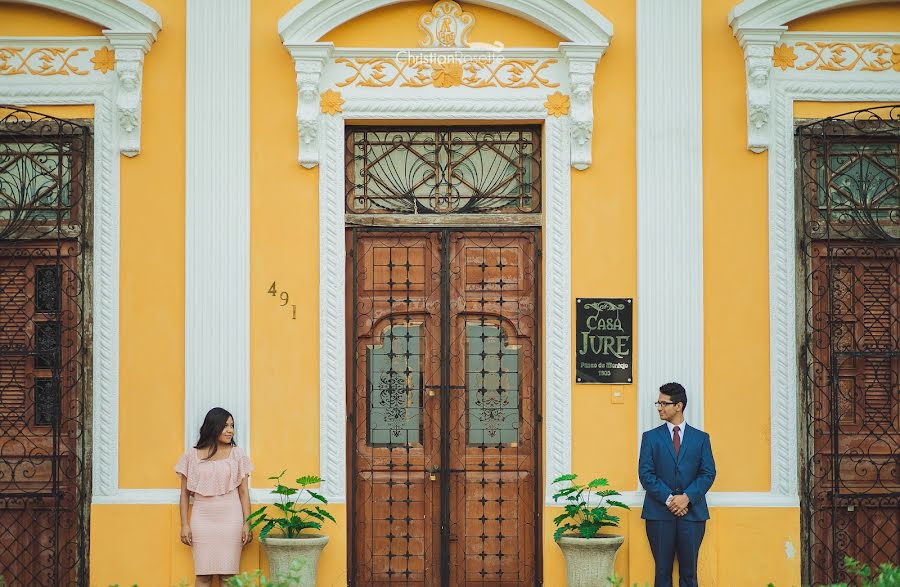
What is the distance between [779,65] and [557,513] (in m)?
3.52

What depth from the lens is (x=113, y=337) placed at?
7.74 metres

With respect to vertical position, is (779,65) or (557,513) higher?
(779,65)

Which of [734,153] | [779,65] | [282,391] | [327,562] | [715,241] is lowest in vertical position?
Result: [327,562]

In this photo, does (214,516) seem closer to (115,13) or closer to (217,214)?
(217,214)

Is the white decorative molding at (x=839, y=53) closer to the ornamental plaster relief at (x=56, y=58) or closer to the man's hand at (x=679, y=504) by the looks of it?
the man's hand at (x=679, y=504)

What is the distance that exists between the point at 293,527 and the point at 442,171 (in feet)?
8.92

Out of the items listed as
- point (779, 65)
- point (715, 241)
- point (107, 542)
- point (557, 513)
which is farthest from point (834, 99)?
point (107, 542)

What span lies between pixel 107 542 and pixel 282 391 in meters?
1.56

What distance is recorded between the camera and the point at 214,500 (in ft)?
24.1

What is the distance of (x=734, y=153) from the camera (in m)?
7.84

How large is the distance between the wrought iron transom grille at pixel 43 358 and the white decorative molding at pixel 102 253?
115 millimetres

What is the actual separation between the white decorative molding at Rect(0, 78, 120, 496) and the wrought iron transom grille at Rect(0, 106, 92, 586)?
0.12 m

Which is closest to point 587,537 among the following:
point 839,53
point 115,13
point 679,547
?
point 679,547

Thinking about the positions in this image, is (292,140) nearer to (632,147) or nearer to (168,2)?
(168,2)
